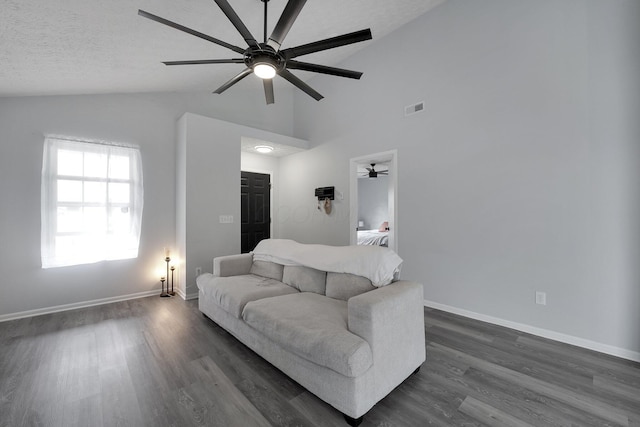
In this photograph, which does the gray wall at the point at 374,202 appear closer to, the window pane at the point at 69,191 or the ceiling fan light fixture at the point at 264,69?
the ceiling fan light fixture at the point at 264,69

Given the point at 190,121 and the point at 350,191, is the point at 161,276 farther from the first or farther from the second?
the point at 350,191

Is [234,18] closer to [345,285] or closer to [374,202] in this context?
[345,285]

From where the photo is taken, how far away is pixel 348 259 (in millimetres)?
2363

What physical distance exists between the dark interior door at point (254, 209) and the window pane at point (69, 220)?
2444 millimetres

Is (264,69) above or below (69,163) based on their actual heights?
above

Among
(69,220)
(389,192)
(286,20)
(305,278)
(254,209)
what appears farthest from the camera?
(254,209)

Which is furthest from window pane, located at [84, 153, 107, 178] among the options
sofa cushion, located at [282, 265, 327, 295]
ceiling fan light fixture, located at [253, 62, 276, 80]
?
sofa cushion, located at [282, 265, 327, 295]

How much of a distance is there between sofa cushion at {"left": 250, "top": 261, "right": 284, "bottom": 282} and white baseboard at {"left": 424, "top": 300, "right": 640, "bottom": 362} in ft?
7.23

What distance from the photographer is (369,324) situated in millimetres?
1585

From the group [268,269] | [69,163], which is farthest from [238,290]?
[69,163]

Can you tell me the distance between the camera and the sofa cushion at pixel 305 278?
259 centimetres

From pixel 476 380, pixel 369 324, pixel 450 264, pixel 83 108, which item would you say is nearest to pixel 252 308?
pixel 369 324

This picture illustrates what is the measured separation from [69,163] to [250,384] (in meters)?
3.68

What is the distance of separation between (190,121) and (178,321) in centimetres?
277
